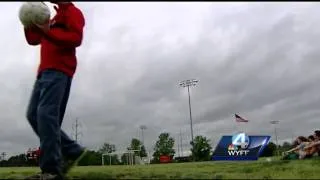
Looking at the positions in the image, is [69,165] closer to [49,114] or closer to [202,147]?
[49,114]

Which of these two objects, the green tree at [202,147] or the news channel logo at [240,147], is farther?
the green tree at [202,147]

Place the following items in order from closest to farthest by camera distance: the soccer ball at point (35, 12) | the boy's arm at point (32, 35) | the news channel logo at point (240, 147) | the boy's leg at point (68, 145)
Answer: the soccer ball at point (35, 12) < the boy's arm at point (32, 35) < the boy's leg at point (68, 145) < the news channel logo at point (240, 147)

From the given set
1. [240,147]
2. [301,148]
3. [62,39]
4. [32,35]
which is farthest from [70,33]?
[240,147]

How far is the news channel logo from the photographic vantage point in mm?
28625

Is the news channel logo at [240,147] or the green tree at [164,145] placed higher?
the green tree at [164,145]

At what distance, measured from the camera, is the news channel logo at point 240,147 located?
2862 cm

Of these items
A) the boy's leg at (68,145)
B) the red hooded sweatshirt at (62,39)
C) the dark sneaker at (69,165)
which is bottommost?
the dark sneaker at (69,165)

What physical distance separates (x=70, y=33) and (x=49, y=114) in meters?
0.90

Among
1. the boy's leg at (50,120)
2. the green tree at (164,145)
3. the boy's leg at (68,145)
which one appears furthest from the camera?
the green tree at (164,145)

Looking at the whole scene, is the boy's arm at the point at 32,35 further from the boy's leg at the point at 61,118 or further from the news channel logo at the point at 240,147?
the news channel logo at the point at 240,147

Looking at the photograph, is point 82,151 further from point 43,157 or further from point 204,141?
point 204,141

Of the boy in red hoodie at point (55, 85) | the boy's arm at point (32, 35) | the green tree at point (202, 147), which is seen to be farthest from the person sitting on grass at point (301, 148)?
the green tree at point (202, 147)

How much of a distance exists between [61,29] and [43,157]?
55.1 inches

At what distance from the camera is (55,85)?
545 centimetres
